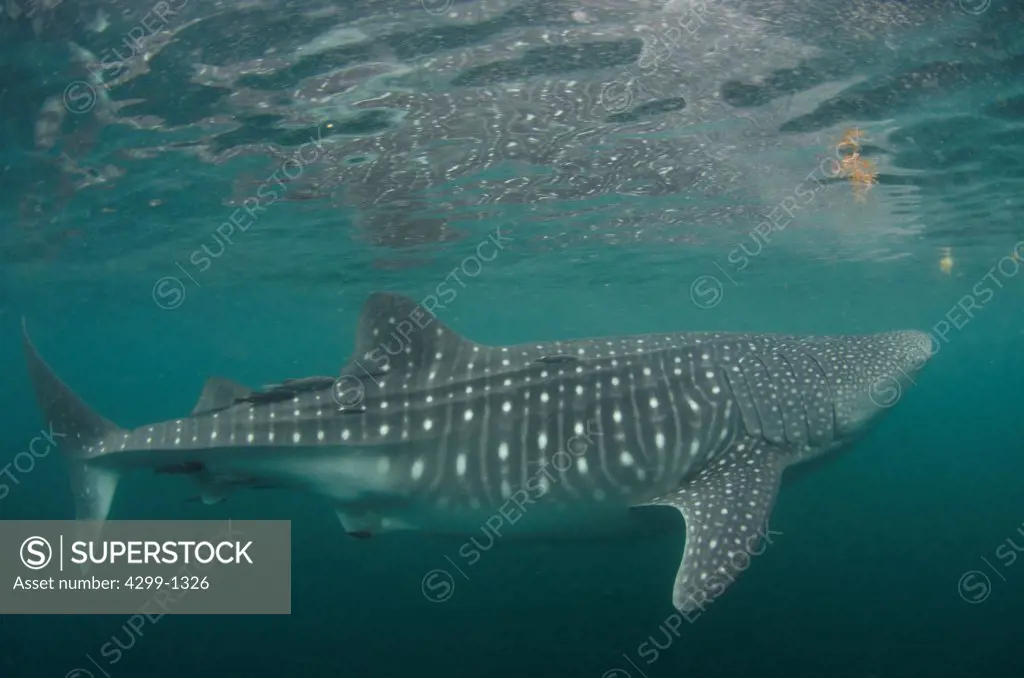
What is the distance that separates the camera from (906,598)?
428 inches

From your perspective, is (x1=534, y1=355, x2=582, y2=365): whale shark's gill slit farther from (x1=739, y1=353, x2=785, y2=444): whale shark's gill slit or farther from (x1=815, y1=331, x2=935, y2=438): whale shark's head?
(x1=815, y1=331, x2=935, y2=438): whale shark's head

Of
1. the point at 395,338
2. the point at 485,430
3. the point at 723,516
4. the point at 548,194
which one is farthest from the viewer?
the point at 548,194

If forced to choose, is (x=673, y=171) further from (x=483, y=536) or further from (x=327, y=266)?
(x=327, y=266)

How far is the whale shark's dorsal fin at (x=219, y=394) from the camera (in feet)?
24.7

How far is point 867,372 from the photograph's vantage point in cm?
782

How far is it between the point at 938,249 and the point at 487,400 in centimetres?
2891

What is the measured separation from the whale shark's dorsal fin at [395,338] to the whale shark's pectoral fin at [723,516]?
298 centimetres

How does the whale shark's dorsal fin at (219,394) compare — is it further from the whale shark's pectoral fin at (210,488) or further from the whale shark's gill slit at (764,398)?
the whale shark's gill slit at (764,398)

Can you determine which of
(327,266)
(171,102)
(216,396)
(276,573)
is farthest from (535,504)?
(327,266)

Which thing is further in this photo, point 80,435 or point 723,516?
point 80,435

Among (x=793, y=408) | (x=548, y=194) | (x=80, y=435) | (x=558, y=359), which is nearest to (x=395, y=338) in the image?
(x=558, y=359)

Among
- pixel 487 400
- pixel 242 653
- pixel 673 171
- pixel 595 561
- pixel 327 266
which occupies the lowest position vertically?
pixel 327 266

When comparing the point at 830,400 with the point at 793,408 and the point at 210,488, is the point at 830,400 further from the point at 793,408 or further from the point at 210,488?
the point at 210,488

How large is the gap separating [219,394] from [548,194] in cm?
1209
